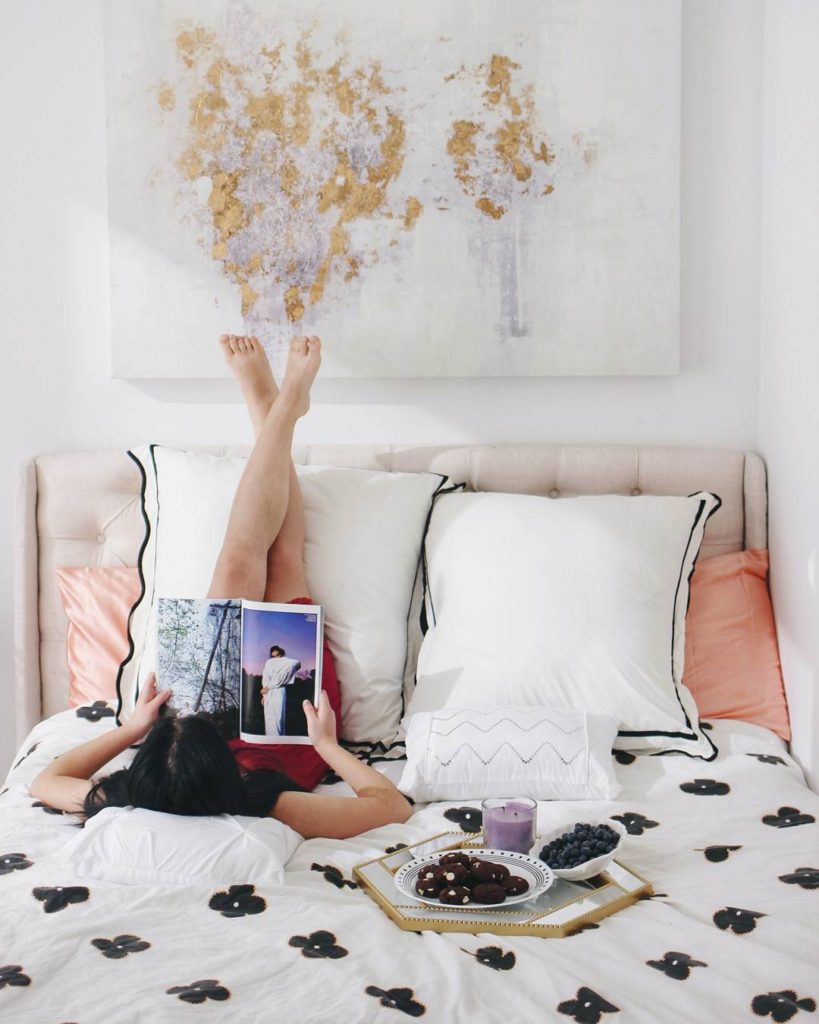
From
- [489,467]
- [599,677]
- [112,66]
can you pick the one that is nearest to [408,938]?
[599,677]

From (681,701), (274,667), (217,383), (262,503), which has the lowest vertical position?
(681,701)

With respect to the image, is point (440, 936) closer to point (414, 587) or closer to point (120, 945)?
point (120, 945)

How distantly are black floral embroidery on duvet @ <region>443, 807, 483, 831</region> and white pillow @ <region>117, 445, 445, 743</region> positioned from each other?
0.41 m

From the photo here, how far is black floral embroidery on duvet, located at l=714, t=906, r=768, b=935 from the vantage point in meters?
1.31

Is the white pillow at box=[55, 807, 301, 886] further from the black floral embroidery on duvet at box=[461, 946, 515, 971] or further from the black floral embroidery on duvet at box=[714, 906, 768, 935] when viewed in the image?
the black floral embroidery on duvet at box=[714, 906, 768, 935]

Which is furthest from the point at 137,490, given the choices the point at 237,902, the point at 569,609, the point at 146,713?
the point at 237,902

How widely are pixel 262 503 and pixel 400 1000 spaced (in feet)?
3.92

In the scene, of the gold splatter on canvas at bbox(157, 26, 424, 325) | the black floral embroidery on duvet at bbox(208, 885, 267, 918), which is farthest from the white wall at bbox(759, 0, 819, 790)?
the black floral embroidery on duvet at bbox(208, 885, 267, 918)

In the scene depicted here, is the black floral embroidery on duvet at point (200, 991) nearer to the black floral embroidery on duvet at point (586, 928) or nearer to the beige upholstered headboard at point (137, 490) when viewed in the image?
the black floral embroidery on duvet at point (586, 928)

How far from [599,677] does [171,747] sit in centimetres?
83

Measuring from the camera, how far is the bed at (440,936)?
1143 millimetres

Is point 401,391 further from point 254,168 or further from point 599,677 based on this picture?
point 599,677

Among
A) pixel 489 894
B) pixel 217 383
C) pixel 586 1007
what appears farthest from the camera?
pixel 217 383

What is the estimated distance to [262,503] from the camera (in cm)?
217
